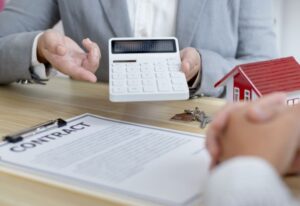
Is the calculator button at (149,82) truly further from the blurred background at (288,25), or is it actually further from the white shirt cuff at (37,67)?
the blurred background at (288,25)

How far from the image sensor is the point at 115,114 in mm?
695

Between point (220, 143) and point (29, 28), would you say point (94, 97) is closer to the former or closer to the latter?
point (29, 28)

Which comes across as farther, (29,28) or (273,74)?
(29,28)

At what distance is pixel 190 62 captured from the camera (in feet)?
2.41

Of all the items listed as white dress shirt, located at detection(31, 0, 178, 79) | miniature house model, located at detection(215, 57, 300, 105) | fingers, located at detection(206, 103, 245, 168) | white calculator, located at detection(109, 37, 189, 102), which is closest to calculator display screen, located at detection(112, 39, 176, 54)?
white calculator, located at detection(109, 37, 189, 102)

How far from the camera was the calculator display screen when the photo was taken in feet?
2.39

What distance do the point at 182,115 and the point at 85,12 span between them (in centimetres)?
38

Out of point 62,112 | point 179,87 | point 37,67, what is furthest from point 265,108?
point 37,67

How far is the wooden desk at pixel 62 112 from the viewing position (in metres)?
0.44

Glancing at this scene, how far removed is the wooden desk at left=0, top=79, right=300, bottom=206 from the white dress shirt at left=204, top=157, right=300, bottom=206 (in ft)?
0.36

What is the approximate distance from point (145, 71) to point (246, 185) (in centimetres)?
40

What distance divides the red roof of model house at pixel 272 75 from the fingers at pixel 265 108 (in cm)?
21

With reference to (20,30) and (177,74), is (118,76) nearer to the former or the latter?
(177,74)

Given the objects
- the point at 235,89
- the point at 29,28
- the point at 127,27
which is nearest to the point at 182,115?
the point at 235,89
